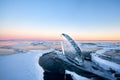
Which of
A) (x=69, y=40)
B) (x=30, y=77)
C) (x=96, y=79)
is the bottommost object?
(x=96, y=79)

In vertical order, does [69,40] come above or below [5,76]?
above

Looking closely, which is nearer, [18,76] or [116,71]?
[18,76]

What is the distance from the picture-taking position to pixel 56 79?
8953 millimetres

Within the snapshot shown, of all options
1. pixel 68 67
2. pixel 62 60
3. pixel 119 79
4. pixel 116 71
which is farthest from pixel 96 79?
pixel 62 60

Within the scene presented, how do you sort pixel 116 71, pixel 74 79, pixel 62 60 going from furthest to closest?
pixel 62 60 → pixel 116 71 → pixel 74 79

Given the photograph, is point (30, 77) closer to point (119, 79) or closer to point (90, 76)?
point (90, 76)

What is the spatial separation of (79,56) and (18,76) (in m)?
6.62

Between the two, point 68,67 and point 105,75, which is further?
point 68,67

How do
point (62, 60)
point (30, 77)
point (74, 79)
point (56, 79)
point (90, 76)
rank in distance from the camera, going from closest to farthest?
point (30, 77) < point (74, 79) < point (56, 79) < point (90, 76) < point (62, 60)

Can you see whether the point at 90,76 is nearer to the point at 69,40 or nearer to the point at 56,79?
the point at 56,79

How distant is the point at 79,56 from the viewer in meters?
12.9

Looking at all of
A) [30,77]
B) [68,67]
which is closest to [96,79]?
[68,67]

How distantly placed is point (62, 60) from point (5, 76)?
24.9ft

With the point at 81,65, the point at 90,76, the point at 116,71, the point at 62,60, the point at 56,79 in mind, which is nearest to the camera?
the point at 56,79
